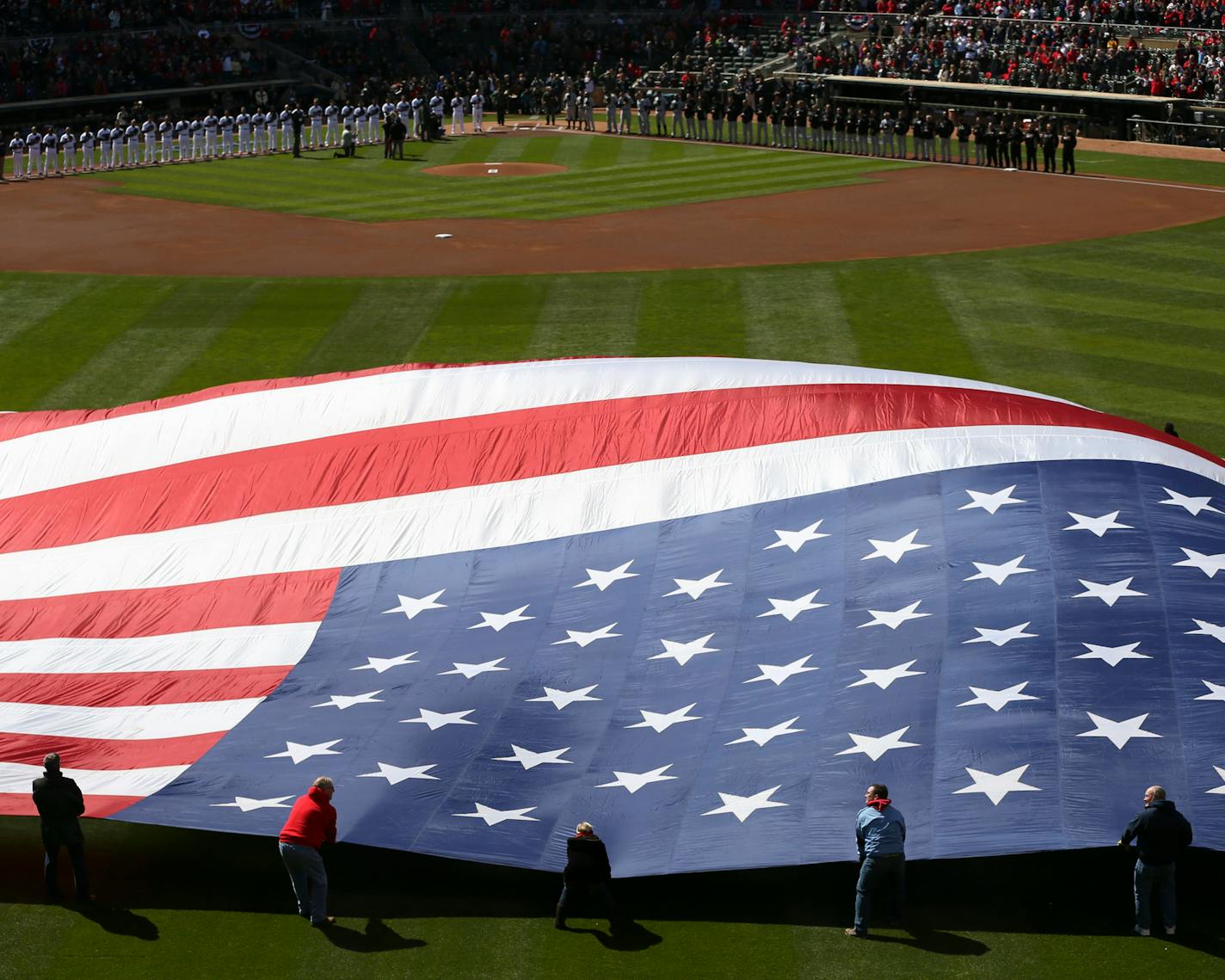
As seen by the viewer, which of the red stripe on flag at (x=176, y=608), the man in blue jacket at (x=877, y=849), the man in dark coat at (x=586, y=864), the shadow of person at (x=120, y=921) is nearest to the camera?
the man in blue jacket at (x=877, y=849)

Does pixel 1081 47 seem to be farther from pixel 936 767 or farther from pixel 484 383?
pixel 936 767

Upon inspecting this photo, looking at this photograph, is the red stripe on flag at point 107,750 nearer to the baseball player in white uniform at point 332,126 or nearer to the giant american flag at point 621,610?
the giant american flag at point 621,610

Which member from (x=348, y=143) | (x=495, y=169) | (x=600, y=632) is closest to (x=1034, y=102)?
(x=495, y=169)

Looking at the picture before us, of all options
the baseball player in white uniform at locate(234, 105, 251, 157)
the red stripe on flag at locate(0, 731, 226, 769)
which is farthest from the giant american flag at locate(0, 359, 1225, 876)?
the baseball player in white uniform at locate(234, 105, 251, 157)

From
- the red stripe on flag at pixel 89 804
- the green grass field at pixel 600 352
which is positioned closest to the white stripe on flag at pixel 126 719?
the green grass field at pixel 600 352

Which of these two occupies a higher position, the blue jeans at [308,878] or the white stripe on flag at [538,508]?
the white stripe on flag at [538,508]

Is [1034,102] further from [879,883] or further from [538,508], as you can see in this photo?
[879,883]

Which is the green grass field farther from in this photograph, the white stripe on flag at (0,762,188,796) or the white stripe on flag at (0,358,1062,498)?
the white stripe on flag at (0,358,1062,498)
